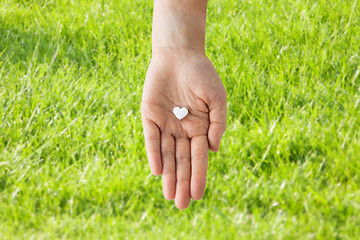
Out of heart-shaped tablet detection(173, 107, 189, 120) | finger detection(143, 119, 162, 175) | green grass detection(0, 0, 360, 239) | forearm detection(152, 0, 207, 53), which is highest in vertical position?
forearm detection(152, 0, 207, 53)

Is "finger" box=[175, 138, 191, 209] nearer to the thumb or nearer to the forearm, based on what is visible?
the thumb

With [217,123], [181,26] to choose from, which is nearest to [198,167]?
[217,123]

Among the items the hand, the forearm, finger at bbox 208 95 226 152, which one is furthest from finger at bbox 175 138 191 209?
the forearm

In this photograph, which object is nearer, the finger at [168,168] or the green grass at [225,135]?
the finger at [168,168]

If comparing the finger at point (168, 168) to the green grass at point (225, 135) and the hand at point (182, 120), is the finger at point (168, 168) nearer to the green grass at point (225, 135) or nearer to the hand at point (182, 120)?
the hand at point (182, 120)

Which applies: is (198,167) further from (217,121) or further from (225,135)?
(225,135)

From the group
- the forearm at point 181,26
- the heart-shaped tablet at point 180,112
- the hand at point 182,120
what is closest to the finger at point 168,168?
the hand at point 182,120

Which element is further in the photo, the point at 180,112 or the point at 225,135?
the point at 225,135
